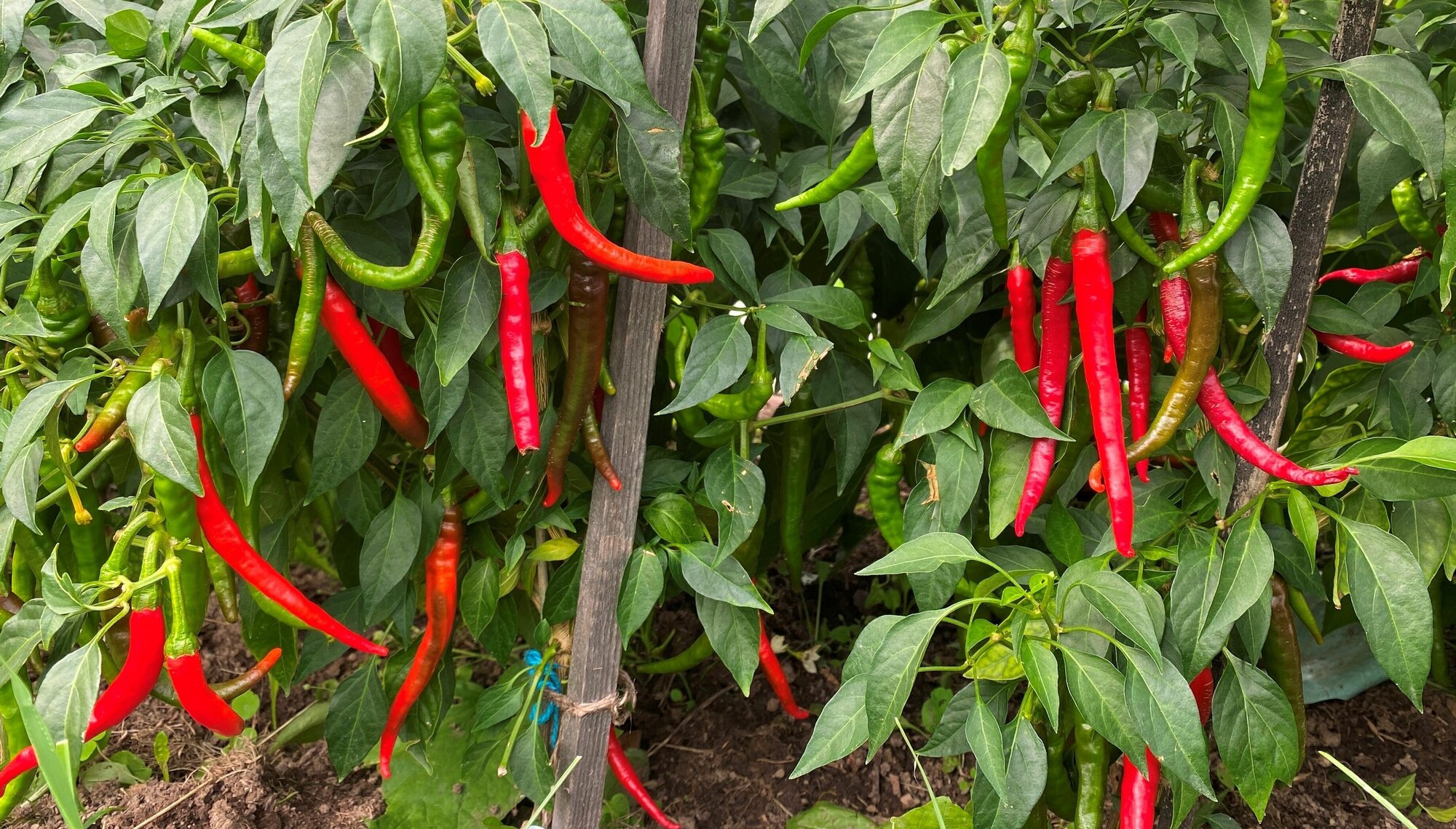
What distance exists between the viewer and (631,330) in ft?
5.00

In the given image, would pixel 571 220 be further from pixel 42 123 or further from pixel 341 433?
pixel 42 123

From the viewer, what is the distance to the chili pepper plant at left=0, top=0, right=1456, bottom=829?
113cm

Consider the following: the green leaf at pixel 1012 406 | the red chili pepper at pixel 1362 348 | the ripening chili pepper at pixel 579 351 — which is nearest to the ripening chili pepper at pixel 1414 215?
the red chili pepper at pixel 1362 348

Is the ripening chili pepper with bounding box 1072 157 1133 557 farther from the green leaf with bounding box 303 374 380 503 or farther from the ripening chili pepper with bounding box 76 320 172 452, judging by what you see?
the ripening chili pepper with bounding box 76 320 172 452

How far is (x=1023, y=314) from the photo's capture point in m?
1.41

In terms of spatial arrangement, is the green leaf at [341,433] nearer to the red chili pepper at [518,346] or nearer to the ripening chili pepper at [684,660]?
the red chili pepper at [518,346]

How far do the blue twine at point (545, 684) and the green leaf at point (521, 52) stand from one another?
1045 mm

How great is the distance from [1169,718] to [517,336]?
92 centimetres

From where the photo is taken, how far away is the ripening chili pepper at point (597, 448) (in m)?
1.57

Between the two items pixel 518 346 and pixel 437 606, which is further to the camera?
pixel 437 606

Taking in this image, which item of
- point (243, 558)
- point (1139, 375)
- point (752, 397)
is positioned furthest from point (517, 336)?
point (1139, 375)

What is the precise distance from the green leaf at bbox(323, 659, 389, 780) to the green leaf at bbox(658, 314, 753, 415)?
0.80m

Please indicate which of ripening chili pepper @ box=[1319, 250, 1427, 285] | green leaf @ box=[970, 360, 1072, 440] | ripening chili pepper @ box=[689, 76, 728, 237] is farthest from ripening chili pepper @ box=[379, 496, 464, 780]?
ripening chili pepper @ box=[1319, 250, 1427, 285]

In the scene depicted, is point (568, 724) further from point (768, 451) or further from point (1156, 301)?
point (1156, 301)
